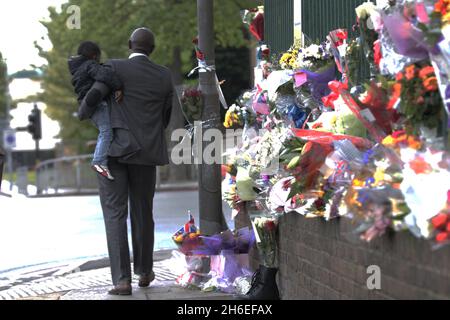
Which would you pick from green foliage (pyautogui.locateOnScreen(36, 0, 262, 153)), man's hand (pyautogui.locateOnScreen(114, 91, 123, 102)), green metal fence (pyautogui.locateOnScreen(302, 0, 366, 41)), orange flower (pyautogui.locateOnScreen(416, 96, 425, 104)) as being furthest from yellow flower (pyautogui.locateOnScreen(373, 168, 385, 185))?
green foliage (pyautogui.locateOnScreen(36, 0, 262, 153))

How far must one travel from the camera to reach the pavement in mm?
6121

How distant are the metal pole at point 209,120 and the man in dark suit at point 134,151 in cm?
32

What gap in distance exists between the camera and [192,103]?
659cm

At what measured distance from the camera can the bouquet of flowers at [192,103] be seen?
6566 millimetres

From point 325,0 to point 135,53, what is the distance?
158cm

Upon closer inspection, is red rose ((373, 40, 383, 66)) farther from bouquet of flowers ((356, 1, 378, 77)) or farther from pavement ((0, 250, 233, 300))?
pavement ((0, 250, 233, 300))

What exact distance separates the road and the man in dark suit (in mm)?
3727

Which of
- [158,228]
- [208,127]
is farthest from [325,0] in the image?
[158,228]

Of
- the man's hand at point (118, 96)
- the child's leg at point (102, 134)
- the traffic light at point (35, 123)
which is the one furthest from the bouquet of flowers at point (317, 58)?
the traffic light at point (35, 123)

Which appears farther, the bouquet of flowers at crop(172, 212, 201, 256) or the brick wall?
the bouquet of flowers at crop(172, 212, 201, 256)

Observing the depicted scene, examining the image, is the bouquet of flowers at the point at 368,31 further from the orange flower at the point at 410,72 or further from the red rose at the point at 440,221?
the red rose at the point at 440,221

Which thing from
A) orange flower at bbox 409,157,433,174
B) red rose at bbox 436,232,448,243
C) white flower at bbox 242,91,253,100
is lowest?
red rose at bbox 436,232,448,243

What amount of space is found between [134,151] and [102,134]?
278 millimetres
